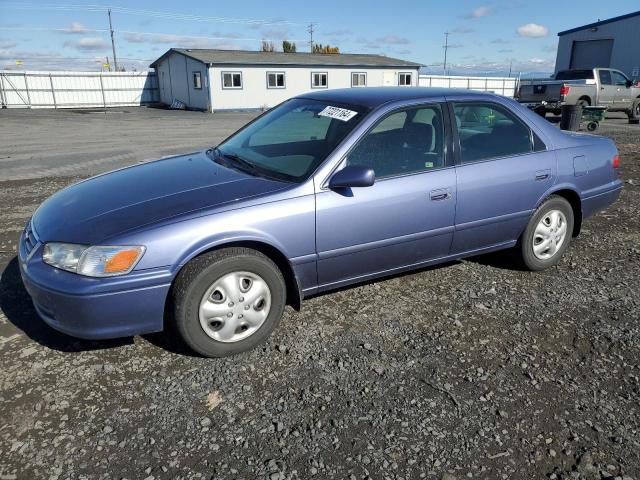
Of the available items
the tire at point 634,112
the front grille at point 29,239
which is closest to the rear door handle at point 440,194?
the front grille at point 29,239

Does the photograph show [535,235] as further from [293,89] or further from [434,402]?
[293,89]

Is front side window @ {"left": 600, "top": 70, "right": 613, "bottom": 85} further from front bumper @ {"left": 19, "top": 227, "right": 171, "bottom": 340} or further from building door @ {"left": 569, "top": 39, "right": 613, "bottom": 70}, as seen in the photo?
front bumper @ {"left": 19, "top": 227, "right": 171, "bottom": 340}

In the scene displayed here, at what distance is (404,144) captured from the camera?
3.82m

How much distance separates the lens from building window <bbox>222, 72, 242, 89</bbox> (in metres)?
30.3

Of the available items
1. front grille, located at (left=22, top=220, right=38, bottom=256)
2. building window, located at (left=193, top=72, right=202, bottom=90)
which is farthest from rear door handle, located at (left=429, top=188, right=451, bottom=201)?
building window, located at (left=193, top=72, right=202, bottom=90)

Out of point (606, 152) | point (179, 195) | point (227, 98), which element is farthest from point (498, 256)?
point (227, 98)

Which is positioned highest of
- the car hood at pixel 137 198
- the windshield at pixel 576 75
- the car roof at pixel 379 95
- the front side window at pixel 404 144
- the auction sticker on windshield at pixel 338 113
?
the windshield at pixel 576 75

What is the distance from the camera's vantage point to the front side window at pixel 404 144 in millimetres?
3592

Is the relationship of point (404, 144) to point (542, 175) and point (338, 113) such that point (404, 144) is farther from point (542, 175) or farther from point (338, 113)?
point (542, 175)

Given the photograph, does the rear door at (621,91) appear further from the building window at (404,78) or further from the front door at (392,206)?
the front door at (392,206)

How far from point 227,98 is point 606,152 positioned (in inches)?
1106

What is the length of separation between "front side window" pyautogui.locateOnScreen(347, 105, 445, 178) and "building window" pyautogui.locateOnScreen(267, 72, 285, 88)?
29482 mm

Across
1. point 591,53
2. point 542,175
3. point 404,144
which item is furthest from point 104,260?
point 591,53

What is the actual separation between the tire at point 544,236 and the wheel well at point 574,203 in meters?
0.07
